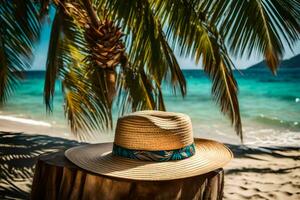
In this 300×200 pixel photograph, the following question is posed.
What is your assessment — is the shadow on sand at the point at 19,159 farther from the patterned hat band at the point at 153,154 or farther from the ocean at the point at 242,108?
the ocean at the point at 242,108

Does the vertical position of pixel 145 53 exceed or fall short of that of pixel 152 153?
it exceeds it

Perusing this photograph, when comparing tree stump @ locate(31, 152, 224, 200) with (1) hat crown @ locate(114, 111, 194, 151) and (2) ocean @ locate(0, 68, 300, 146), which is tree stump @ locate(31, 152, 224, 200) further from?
(2) ocean @ locate(0, 68, 300, 146)

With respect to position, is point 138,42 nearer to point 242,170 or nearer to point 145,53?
point 145,53

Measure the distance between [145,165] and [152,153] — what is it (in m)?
0.06

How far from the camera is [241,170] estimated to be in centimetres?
475

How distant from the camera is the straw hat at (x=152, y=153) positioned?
1202mm

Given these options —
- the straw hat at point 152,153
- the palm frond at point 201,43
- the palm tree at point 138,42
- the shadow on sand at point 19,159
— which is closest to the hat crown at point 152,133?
the straw hat at point 152,153

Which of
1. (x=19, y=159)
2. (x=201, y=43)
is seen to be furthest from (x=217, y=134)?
(x=201, y=43)

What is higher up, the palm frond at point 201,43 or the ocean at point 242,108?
the palm frond at point 201,43

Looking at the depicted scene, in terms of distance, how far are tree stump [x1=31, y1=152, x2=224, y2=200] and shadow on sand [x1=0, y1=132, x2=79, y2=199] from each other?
2.39m

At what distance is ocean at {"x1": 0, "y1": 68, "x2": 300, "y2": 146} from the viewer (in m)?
10.5

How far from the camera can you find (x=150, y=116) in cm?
133

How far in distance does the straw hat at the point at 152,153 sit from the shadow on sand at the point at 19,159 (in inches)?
97.5

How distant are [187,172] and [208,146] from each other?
32 cm
